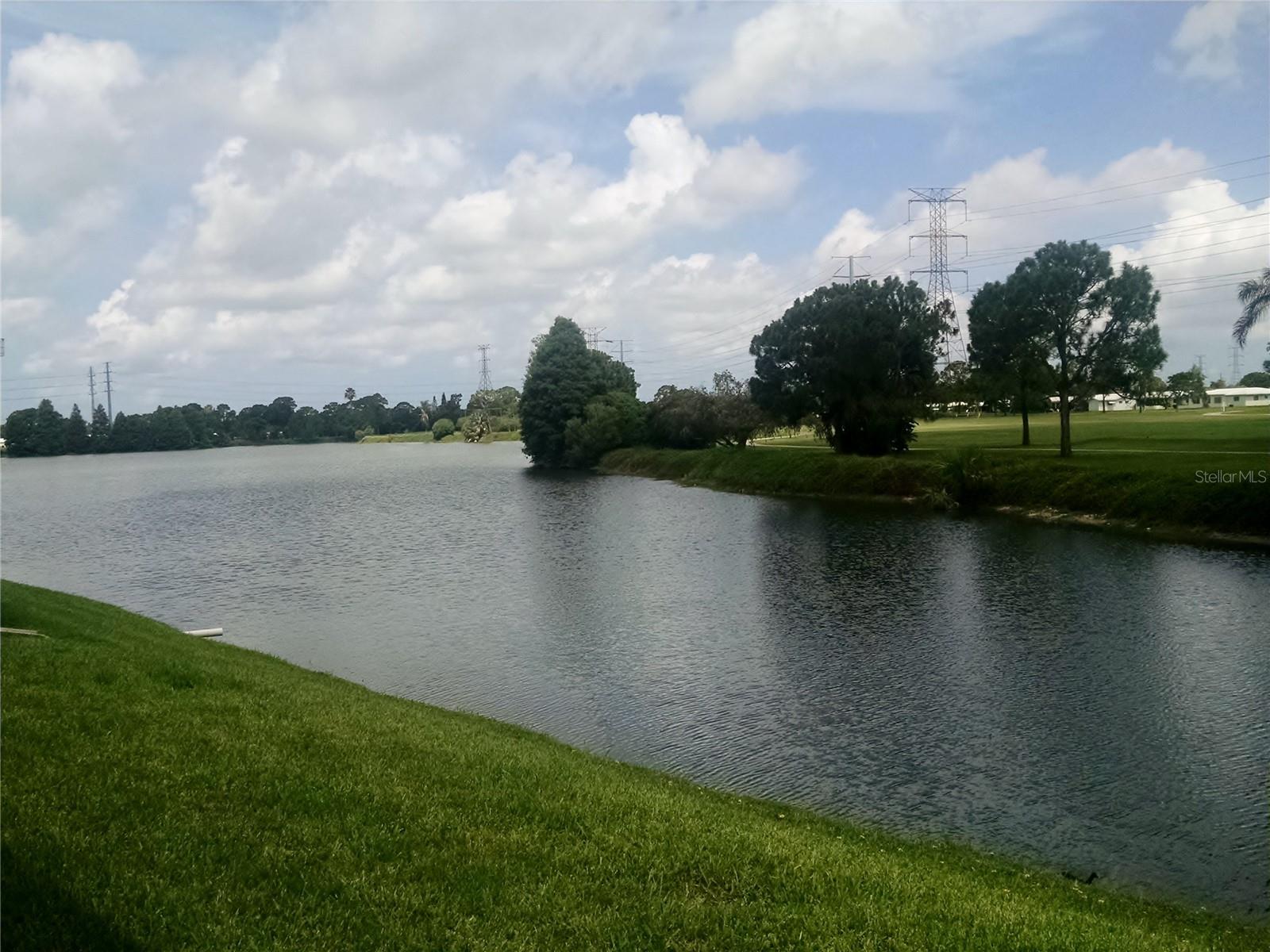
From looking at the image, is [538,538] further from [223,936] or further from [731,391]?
[731,391]

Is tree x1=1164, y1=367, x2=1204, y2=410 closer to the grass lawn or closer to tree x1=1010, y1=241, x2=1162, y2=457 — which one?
the grass lawn

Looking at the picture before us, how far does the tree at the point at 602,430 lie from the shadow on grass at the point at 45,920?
3822 inches

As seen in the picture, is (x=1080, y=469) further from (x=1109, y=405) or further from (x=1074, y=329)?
(x=1109, y=405)

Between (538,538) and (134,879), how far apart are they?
133ft

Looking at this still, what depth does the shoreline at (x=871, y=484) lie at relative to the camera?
40312 mm

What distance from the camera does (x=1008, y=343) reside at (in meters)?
61.3

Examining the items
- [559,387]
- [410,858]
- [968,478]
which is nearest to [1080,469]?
[968,478]

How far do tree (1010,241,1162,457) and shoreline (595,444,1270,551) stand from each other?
868 centimetres

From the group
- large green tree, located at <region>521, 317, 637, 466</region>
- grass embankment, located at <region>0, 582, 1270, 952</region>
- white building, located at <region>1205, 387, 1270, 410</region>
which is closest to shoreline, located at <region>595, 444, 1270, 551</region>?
large green tree, located at <region>521, 317, 637, 466</region>

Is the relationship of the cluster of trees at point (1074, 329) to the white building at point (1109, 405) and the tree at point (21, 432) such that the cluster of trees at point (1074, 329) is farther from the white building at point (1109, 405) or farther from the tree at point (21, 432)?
the tree at point (21, 432)

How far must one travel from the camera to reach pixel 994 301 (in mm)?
64500

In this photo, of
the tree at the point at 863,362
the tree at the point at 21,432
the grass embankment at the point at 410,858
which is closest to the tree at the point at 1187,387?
the tree at the point at 863,362

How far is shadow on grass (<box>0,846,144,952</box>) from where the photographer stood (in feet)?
20.1

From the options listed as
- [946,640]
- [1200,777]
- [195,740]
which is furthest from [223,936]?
[946,640]
